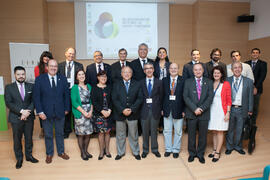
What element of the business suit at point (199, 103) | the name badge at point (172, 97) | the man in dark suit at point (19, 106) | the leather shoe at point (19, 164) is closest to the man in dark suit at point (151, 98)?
the name badge at point (172, 97)

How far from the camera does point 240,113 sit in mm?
3188

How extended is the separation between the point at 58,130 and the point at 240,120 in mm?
2958

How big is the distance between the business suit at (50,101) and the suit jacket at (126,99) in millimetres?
756

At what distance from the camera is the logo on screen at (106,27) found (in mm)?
5734

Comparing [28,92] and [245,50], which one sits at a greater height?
[245,50]

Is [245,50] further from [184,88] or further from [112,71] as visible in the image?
[112,71]

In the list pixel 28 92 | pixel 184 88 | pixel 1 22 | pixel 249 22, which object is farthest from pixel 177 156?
pixel 1 22

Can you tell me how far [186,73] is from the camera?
11.4 ft

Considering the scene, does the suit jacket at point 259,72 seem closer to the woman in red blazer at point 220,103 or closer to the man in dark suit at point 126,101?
the woman in red blazer at point 220,103

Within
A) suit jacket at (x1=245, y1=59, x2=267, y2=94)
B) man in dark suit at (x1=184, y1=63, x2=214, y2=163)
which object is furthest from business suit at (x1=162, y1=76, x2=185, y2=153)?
suit jacket at (x1=245, y1=59, x2=267, y2=94)

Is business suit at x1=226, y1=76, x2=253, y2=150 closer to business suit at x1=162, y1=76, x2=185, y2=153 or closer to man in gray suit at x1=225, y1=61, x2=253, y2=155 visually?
man in gray suit at x1=225, y1=61, x2=253, y2=155

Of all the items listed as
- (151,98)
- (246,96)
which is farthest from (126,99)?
(246,96)

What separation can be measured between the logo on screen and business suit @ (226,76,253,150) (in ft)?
12.4

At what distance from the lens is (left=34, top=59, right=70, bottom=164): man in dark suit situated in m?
2.86
